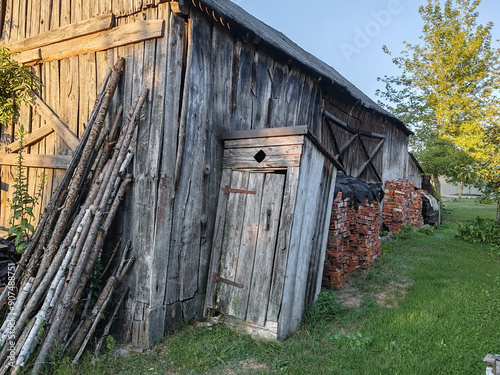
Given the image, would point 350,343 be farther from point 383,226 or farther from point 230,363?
point 383,226

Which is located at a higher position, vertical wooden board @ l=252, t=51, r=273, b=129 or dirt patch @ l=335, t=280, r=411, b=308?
vertical wooden board @ l=252, t=51, r=273, b=129

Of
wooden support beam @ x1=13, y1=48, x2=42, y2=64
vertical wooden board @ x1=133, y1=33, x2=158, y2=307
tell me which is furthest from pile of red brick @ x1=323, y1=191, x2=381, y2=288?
wooden support beam @ x1=13, y1=48, x2=42, y2=64

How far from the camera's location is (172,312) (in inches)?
160

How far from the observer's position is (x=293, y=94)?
6.32 m

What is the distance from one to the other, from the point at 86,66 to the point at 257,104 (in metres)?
2.59

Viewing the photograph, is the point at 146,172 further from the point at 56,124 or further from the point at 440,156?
the point at 440,156

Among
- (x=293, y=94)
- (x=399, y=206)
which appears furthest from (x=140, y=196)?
(x=399, y=206)

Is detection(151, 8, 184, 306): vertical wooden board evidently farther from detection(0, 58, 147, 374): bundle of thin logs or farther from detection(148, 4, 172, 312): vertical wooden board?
detection(0, 58, 147, 374): bundle of thin logs

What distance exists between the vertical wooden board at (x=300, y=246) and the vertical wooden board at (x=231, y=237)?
28.4 inches

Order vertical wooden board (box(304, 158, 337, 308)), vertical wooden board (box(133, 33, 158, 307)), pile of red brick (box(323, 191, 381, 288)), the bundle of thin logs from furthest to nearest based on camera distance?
1. pile of red brick (box(323, 191, 381, 288))
2. vertical wooden board (box(304, 158, 337, 308))
3. vertical wooden board (box(133, 33, 158, 307))
4. the bundle of thin logs

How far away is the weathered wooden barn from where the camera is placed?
12.7 feet

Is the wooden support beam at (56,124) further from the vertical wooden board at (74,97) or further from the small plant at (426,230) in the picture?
the small plant at (426,230)

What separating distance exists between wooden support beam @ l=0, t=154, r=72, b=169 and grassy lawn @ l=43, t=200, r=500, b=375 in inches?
112

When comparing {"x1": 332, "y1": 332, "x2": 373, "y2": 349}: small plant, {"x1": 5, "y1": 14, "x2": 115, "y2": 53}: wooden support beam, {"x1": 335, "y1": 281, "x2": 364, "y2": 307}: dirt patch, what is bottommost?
{"x1": 335, "y1": 281, "x2": 364, "y2": 307}: dirt patch
